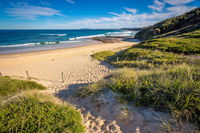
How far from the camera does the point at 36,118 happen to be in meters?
2.65

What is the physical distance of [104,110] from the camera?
341 centimetres

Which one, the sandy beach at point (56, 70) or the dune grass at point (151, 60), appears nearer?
the dune grass at point (151, 60)

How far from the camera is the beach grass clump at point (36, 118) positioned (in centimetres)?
238

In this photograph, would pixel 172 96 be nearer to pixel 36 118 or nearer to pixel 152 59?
pixel 36 118

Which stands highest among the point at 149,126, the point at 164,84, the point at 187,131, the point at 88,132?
the point at 164,84

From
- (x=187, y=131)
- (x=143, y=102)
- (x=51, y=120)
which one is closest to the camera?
(x=187, y=131)

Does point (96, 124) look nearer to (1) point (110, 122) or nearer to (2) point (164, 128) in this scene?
(1) point (110, 122)

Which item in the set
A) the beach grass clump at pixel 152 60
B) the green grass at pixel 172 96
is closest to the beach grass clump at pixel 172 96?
the green grass at pixel 172 96

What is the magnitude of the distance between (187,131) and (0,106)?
5029 mm

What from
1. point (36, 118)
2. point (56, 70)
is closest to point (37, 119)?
point (36, 118)

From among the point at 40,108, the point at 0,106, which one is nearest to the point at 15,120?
the point at 40,108

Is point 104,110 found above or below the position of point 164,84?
below

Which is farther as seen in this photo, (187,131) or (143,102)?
(143,102)

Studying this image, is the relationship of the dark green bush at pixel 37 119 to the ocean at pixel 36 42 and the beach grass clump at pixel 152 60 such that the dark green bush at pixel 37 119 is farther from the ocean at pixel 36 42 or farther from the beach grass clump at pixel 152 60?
the ocean at pixel 36 42
